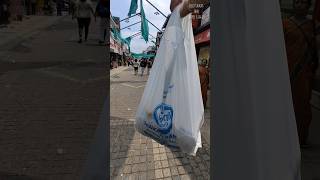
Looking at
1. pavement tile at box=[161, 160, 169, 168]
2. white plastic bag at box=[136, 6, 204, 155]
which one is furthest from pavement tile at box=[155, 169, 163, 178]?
white plastic bag at box=[136, 6, 204, 155]

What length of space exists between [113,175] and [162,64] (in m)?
1.65

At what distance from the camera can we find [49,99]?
701 centimetres

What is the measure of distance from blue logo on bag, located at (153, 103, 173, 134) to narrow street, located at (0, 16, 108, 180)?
1580 mm

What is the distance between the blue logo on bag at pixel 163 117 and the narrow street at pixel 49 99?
1580mm

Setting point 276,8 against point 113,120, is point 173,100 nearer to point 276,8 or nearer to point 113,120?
point 276,8

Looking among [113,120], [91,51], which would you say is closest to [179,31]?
[113,120]

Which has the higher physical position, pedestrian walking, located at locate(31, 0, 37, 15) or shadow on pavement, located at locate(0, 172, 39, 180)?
pedestrian walking, located at locate(31, 0, 37, 15)

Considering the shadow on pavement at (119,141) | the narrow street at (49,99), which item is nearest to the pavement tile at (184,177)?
the shadow on pavement at (119,141)

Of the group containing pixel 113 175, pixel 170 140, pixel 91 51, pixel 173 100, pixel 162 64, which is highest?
pixel 91 51

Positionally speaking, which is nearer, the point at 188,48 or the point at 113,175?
the point at 188,48

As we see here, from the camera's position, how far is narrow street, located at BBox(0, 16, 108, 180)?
443 cm

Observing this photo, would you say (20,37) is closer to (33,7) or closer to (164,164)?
(33,7)

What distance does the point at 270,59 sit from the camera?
1386 millimetres

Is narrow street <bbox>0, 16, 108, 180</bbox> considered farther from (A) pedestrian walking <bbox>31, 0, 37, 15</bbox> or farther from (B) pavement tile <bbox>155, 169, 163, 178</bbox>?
(A) pedestrian walking <bbox>31, 0, 37, 15</bbox>
